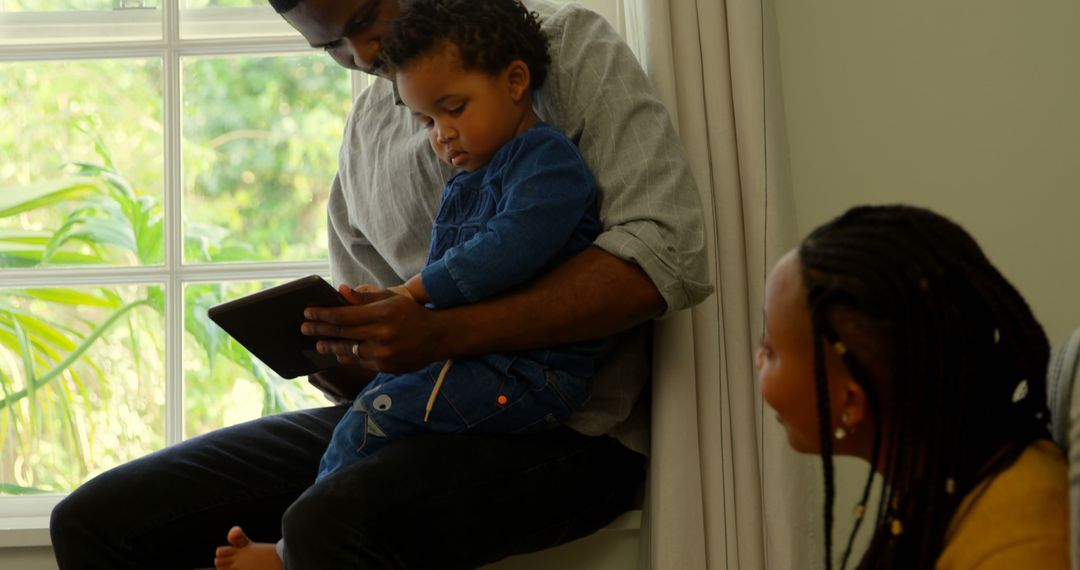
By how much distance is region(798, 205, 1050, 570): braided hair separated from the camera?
0.96m

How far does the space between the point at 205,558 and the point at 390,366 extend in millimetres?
477

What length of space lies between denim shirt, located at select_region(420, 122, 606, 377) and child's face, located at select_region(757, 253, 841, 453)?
50 cm

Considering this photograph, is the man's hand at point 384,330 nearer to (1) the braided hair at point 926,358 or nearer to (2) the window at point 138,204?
(1) the braided hair at point 926,358

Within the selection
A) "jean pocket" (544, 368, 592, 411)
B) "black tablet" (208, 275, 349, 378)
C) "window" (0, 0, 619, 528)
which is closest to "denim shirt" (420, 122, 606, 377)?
"jean pocket" (544, 368, 592, 411)

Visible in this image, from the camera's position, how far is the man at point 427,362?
4.74 feet

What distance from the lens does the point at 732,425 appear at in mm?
1765

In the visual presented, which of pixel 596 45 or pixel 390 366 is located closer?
pixel 390 366

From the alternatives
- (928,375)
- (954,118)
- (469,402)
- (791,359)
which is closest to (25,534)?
(469,402)

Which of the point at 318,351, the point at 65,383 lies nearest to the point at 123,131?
the point at 65,383

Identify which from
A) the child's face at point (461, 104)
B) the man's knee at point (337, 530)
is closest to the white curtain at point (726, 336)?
the child's face at point (461, 104)

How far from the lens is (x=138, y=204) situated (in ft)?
7.86

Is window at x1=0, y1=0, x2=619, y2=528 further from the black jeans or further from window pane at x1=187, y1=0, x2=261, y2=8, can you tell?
the black jeans

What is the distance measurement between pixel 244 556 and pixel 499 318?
455 millimetres

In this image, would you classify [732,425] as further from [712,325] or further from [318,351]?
[318,351]
